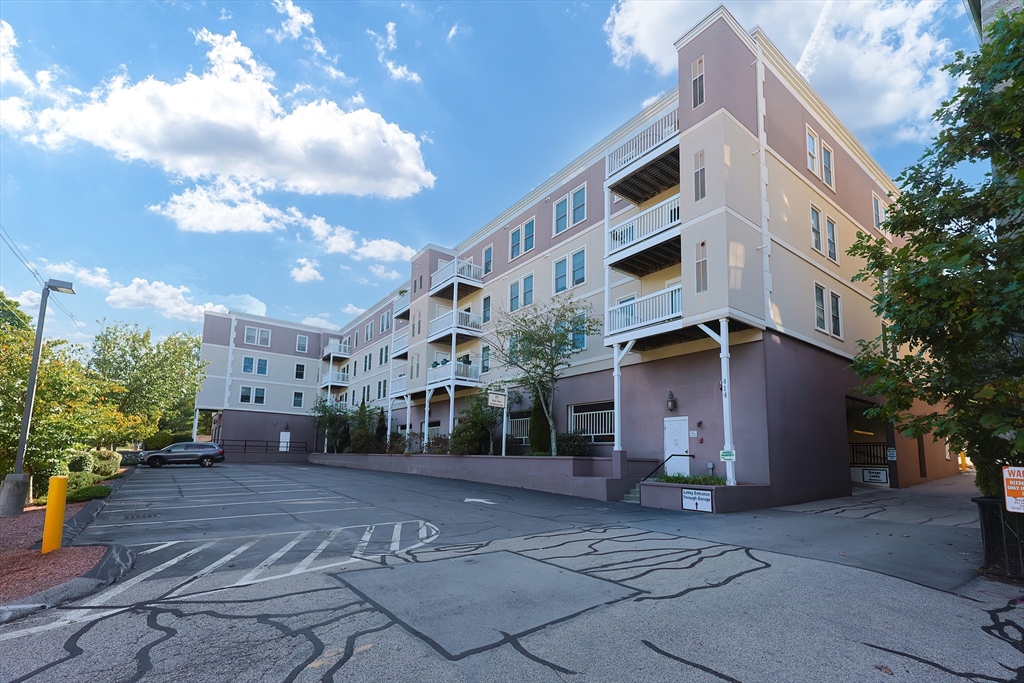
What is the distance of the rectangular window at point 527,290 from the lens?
987 inches

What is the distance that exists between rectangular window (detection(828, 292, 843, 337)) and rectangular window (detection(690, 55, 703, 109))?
817cm

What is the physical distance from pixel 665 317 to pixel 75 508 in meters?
15.3

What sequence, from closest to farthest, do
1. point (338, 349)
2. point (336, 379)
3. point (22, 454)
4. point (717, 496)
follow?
point (22, 454) → point (717, 496) → point (336, 379) → point (338, 349)

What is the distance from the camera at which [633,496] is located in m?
15.8

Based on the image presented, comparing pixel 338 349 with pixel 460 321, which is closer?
pixel 460 321

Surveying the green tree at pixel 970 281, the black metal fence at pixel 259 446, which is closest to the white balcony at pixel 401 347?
the black metal fence at pixel 259 446

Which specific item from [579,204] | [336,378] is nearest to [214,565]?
[579,204]

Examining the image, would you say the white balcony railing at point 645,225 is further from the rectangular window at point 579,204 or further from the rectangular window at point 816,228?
the rectangular window at point 816,228

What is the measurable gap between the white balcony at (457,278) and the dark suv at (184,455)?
55.8 ft

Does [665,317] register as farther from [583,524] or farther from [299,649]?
[299,649]

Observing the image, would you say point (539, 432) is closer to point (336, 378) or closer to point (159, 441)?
point (336, 378)

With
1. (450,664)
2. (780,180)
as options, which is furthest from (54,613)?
(780,180)

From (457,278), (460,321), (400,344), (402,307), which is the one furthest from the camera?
(402,307)

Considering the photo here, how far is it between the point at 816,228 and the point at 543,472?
12.4 metres
